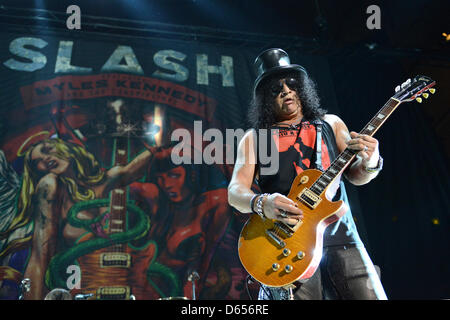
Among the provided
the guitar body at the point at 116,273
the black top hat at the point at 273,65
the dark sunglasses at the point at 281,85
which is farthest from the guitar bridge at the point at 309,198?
the guitar body at the point at 116,273

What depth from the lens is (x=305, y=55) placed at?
21.5ft

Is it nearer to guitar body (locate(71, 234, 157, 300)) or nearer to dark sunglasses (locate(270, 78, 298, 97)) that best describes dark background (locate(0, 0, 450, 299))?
guitar body (locate(71, 234, 157, 300))

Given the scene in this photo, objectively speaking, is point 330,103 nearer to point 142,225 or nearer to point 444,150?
point 444,150

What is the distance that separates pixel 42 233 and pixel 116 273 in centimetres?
107

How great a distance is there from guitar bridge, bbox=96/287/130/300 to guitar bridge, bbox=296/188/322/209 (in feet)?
11.2

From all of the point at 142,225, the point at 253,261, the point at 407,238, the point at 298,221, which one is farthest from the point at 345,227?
the point at 407,238

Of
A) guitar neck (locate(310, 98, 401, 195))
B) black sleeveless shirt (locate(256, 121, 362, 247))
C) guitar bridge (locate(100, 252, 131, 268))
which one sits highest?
guitar bridge (locate(100, 252, 131, 268))

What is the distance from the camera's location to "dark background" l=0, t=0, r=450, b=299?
516 centimetres

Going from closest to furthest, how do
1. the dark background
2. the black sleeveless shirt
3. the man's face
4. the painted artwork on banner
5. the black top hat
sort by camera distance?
the black sleeveless shirt, the man's face, the black top hat, the painted artwork on banner, the dark background

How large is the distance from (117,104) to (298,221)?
446cm

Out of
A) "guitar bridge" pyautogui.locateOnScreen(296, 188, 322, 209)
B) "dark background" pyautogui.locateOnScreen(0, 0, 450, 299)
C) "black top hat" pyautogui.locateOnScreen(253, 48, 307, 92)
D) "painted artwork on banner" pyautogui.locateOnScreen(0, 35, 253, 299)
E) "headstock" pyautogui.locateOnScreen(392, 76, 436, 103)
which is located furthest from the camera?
"dark background" pyautogui.locateOnScreen(0, 0, 450, 299)

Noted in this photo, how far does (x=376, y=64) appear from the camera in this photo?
6.34 meters

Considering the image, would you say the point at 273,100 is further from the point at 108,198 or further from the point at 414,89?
the point at 108,198

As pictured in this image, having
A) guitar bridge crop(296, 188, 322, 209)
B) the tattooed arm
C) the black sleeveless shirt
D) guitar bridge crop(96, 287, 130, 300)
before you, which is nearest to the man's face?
the black sleeveless shirt
